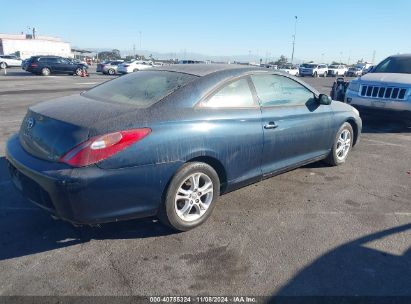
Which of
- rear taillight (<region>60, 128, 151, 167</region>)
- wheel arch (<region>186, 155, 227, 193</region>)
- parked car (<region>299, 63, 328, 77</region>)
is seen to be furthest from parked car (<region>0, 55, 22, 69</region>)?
rear taillight (<region>60, 128, 151, 167</region>)

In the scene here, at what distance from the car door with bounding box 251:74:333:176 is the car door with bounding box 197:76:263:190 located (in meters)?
0.14

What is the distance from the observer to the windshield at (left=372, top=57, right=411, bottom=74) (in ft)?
29.5

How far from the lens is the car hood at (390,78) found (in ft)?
26.4

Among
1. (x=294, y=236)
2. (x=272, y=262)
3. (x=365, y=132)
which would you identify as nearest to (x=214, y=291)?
(x=272, y=262)

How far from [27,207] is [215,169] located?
2051 millimetres

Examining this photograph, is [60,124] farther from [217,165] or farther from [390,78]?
[390,78]

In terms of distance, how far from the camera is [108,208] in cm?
301

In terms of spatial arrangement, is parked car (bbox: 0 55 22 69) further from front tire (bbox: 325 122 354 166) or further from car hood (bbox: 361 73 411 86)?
front tire (bbox: 325 122 354 166)

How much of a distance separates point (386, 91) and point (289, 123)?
4.93m

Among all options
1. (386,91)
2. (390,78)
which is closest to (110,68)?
(390,78)

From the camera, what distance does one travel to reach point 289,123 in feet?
14.3

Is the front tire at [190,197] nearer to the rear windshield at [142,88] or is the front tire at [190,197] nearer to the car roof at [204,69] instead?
the rear windshield at [142,88]

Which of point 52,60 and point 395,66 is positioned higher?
point 395,66

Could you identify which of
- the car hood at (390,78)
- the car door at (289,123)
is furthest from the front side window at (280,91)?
the car hood at (390,78)
